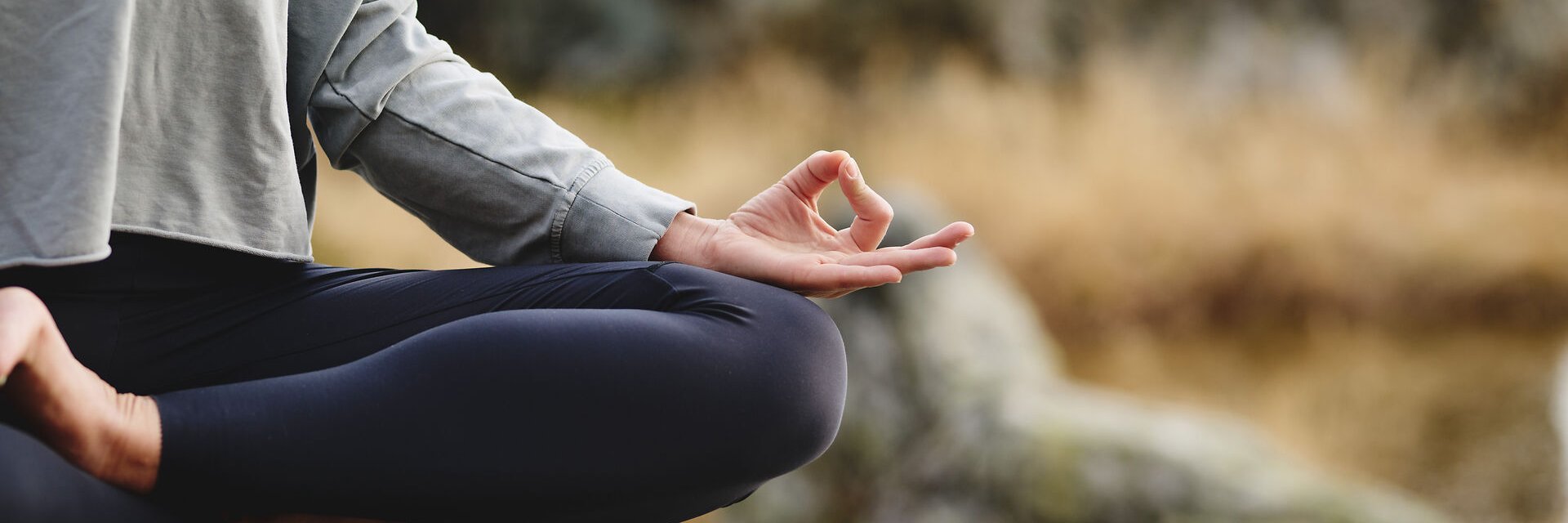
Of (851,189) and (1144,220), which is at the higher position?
(1144,220)

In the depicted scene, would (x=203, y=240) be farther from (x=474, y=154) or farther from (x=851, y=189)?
(x=851, y=189)

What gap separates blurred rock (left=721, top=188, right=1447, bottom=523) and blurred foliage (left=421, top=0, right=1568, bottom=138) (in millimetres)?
2016

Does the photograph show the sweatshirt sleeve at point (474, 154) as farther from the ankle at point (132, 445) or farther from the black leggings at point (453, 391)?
the ankle at point (132, 445)

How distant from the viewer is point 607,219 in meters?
0.81

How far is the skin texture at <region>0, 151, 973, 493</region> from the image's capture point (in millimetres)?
548

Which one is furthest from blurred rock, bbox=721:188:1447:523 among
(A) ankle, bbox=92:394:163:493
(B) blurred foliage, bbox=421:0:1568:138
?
(B) blurred foliage, bbox=421:0:1568:138

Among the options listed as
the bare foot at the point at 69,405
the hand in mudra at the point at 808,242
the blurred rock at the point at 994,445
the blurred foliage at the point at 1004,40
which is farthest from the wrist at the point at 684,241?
the blurred foliage at the point at 1004,40

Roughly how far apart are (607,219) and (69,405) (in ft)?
1.09

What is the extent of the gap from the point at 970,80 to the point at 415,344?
3.68 metres

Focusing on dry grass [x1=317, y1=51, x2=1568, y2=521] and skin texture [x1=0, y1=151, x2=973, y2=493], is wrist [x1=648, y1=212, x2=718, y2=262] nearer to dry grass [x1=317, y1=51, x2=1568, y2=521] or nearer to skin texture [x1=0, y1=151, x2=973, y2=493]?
skin texture [x1=0, y1=151, x2=973, y2=493]

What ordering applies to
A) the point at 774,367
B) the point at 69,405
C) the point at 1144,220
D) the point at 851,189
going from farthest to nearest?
the point at 1144,220
the point at 851,189
the point at 774,367
the point at 69,405

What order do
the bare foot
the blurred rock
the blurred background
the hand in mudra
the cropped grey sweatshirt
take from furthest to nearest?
the blurred background < the blurred rock < the hand in mudra < the cropped grey sweatshirt < the bare foot

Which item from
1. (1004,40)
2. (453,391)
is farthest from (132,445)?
(1004,40)

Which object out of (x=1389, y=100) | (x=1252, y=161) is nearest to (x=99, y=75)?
(x=1252, y=161)
